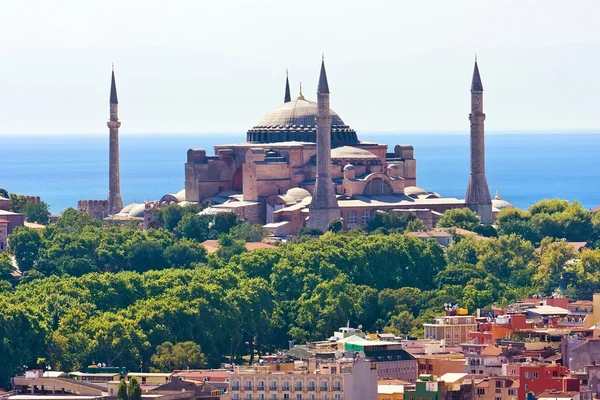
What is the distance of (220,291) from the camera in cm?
9906

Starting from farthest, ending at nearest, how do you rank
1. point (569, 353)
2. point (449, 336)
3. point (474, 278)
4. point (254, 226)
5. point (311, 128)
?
1. point (311, 128)
2. point (254, 226)
3. point (474, 278)
4. point (449, 336)
5. point (569, 353)

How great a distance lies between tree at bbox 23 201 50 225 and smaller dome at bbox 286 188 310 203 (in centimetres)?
1306

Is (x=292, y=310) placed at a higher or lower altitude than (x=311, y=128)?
lower

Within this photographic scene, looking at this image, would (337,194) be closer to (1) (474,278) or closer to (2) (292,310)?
(1) (474,278)

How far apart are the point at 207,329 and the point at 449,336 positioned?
8.42m

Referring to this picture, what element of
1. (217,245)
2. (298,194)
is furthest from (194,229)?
(298,194)

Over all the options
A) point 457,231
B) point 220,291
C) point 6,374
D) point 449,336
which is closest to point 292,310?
point 220,291

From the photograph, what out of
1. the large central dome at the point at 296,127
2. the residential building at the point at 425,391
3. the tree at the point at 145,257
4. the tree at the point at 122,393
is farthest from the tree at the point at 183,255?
the tree at the point at 122,393

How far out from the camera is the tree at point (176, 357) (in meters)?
86.6

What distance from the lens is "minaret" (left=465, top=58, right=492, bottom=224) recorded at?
466 feet

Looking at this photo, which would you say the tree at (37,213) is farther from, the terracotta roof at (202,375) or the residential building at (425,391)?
the residential building at (425,391)

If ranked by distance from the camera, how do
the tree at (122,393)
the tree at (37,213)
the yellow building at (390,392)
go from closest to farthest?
the tree at (122,393) → the yellow building at (390,392) → the tree at (37,213)

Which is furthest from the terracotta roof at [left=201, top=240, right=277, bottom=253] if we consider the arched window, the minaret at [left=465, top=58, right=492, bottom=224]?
the minaret at [left=465, top=58, right=492, bottom=224]

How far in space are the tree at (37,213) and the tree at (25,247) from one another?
1922 centimetres
